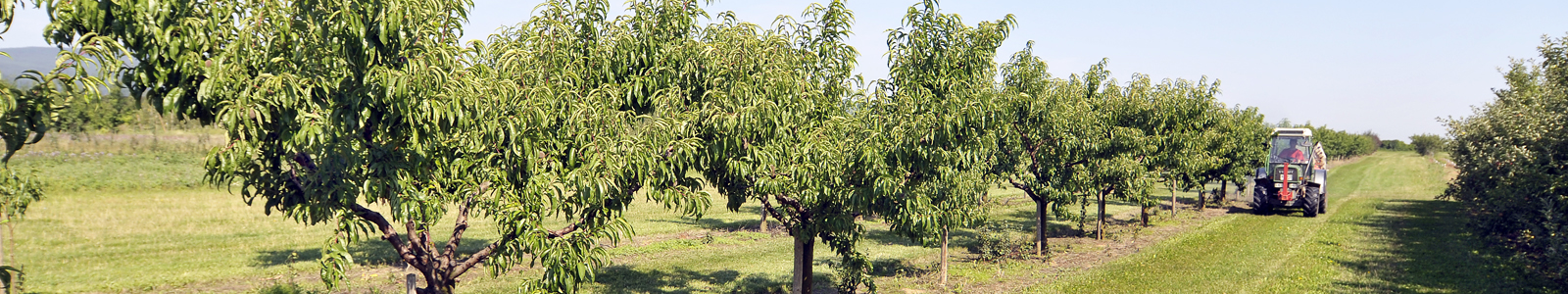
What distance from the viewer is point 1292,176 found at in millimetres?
30234

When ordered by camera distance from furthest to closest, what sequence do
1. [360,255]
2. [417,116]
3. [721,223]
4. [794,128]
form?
[721,223], [360,255], [794,128], [417,116]

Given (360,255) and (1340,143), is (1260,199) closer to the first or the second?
(360,255)

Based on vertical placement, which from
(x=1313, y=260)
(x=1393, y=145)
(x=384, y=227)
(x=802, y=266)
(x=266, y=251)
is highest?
(x=1393, y=145)

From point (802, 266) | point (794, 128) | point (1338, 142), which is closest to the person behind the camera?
point (794, 128)

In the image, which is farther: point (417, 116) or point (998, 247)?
point (998, 247)

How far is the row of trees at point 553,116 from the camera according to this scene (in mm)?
5500

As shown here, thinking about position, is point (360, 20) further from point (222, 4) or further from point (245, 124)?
point (222, 4)

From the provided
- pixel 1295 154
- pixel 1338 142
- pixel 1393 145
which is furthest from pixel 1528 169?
→ pixel 1393 145

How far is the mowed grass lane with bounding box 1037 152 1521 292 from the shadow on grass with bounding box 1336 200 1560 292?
0.02 m

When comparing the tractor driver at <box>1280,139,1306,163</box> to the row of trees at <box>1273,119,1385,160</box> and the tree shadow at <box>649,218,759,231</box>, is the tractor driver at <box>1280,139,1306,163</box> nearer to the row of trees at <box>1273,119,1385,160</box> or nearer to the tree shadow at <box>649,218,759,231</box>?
the tree shadow at <box>649,218,759,231</box>

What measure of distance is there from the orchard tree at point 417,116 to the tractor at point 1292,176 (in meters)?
29.4

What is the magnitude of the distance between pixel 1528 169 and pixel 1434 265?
5.37 meters

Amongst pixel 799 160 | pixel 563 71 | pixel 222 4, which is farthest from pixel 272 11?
pixel 799 160

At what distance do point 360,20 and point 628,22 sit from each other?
4059 millimetres
